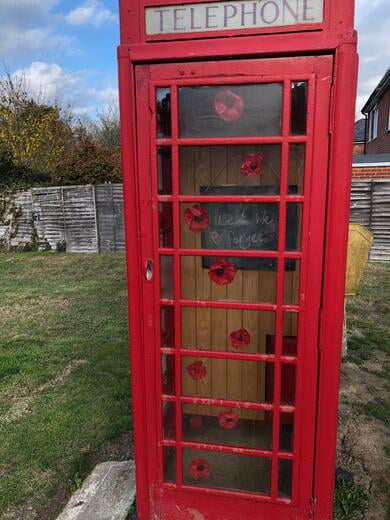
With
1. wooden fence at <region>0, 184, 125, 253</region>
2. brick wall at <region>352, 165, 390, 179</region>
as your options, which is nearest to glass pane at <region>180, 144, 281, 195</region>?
brick wall at <region>352, 165, 390, 179</region>

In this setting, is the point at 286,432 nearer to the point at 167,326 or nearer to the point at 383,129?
the point at 167,326

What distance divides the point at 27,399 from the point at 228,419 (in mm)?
2430

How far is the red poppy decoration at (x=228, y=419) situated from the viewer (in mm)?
2420

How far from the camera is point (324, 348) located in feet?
6.84

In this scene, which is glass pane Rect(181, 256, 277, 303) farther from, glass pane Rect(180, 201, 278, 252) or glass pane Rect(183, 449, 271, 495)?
glass pane Rect(183, 449, 271, 495)

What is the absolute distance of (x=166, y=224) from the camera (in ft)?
7.18

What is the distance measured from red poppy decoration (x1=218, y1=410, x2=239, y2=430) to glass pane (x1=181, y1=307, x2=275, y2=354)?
347 mm

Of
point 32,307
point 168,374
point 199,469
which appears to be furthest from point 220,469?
point 32,307

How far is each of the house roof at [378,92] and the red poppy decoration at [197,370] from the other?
17.5m

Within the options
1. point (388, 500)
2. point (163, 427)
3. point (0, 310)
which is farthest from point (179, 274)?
A: point (0, 310)

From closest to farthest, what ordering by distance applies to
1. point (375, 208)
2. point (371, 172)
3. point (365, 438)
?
point (365, 438) → point (375, 208) → point (371, 172)

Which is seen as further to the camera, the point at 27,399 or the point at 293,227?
the point at 27,399

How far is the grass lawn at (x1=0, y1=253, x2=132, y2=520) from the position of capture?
3.06 m

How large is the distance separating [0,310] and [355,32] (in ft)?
21.4
